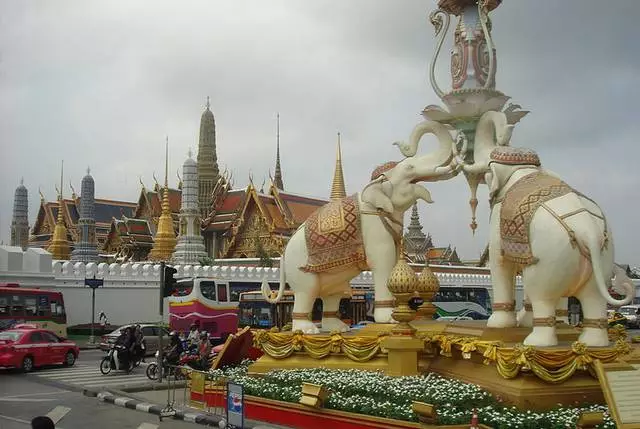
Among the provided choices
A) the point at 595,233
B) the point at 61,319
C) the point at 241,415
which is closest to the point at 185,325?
the point at 61,319

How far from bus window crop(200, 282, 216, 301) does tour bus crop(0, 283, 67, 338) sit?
177 inches

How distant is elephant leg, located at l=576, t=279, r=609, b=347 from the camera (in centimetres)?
861

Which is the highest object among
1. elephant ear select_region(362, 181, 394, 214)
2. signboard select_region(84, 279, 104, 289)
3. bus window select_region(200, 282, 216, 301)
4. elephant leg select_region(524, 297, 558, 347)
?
elephant ear select_region(362, 181, 394, 214)

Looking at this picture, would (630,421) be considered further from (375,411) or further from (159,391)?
(159,391)

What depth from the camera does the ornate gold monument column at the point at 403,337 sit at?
9.38 m

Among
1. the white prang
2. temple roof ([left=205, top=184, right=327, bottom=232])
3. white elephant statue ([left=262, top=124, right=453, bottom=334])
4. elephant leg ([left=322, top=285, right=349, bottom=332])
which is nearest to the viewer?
white elephant statue ([left=262, top=124, right=453, bottom=334])

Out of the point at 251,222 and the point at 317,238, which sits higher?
the point at 251,222

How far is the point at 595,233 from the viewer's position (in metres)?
8.35

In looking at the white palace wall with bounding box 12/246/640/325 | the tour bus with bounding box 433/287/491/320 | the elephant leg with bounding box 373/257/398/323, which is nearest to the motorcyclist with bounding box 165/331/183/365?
the elephant leg with bounding box 373/257/398/323

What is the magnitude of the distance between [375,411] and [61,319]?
17036 mm

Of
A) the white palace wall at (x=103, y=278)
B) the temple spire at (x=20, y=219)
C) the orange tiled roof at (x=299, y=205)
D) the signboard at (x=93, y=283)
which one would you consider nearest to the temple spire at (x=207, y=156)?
the orange tiled roof at (x=299, y=205)

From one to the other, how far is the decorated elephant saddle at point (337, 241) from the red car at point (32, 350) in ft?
28.8

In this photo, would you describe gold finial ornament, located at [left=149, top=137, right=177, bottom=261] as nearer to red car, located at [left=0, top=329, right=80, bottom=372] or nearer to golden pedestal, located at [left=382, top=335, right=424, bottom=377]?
red car, located at [left=0, top=329, right=80, bottom=372]

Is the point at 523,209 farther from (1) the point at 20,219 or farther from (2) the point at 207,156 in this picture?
(1) the point at 20,219
